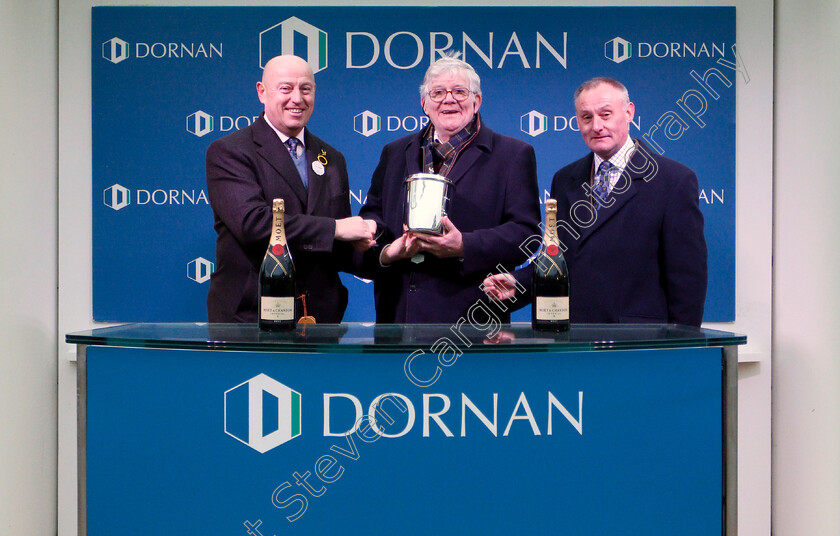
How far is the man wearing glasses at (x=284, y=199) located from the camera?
241 centimetres

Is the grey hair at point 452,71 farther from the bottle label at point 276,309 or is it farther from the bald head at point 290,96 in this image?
the bottle label at point 276,309

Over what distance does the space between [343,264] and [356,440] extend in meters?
1.14

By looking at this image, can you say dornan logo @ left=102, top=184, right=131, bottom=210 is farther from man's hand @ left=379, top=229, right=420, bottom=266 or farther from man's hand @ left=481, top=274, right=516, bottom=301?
man's hand @ left=481, top=274, right=516, bottom=301

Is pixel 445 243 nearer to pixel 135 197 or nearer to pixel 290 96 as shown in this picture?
pixel 290 96

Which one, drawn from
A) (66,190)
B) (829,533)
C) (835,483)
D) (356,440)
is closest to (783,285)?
(835,483)

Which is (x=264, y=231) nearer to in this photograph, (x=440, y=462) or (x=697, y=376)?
(x=440, y=462)

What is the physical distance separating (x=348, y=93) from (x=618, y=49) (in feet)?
4.06

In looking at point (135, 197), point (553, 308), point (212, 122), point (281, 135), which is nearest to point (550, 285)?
point (553, 308)

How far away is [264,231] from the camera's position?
2.39 m

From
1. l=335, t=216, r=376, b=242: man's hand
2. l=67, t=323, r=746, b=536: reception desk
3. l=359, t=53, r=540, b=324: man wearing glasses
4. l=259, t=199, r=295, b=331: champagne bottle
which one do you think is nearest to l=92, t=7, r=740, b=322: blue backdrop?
l=359, t=53, r=540, b=324: man wearing glasses

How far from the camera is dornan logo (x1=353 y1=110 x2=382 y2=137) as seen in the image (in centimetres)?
291

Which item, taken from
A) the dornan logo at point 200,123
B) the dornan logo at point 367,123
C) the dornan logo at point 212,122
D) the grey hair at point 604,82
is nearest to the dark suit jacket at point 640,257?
the grey hair at point 604,82

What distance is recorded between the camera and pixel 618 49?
290 centimetres

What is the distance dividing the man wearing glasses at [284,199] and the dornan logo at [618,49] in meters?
1.33
